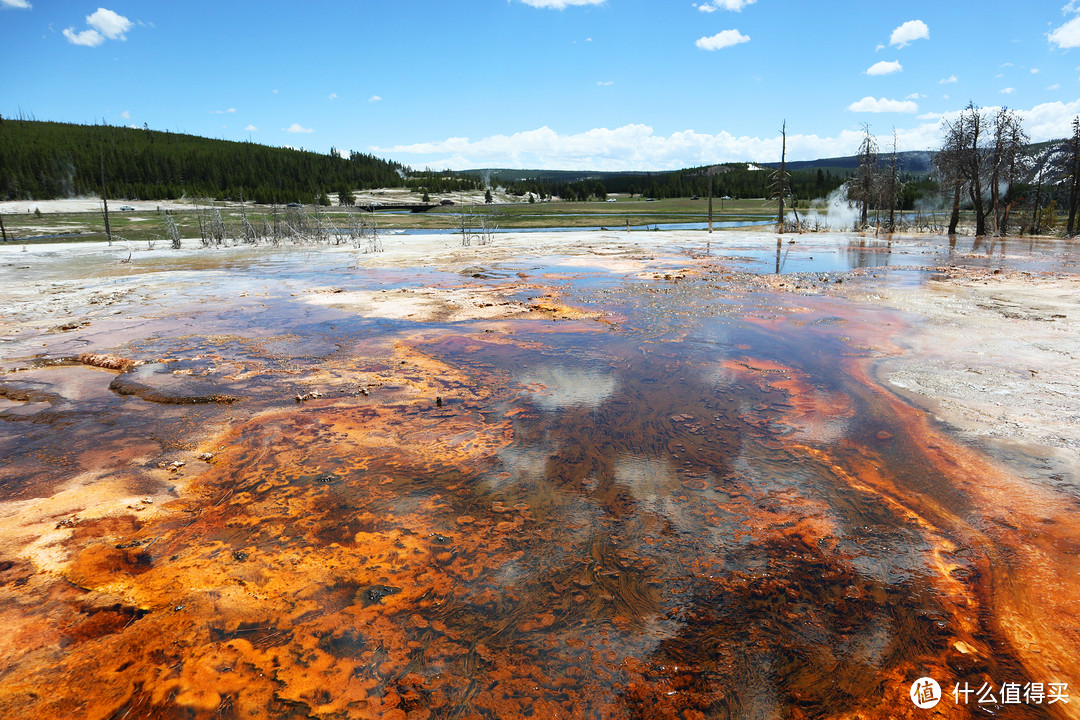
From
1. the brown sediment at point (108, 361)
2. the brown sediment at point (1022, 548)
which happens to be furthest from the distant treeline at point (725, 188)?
the brown sediment at point (1022, 548)

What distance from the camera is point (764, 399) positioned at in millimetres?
6453

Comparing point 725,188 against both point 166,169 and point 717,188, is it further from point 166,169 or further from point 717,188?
point 166,169

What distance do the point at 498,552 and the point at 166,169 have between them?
306ft

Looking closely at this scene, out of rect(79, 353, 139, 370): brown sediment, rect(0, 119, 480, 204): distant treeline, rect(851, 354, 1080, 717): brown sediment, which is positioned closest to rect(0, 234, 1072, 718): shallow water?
rect(851, 354, 1080, 717): brown sediment

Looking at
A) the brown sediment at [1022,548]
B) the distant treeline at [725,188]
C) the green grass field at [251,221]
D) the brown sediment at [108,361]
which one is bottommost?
the brown sediment at [1022,548]

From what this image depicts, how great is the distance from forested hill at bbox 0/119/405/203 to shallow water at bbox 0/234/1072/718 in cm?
5733

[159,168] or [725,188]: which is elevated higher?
[159,168]

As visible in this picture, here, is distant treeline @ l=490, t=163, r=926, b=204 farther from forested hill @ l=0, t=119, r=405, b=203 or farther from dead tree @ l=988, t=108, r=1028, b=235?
dead tree @ l=988, t=108, r=1028, b=235

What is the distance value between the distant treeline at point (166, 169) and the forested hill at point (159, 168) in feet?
0.36

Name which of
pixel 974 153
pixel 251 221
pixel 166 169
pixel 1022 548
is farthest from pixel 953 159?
pixel 166 169

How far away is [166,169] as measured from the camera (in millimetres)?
76500

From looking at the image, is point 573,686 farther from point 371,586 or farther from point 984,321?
point 984,321

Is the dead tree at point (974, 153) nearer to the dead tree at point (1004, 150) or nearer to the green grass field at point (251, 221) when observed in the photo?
the dead tree at point (1004, 150)

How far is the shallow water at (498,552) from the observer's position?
2688mm
